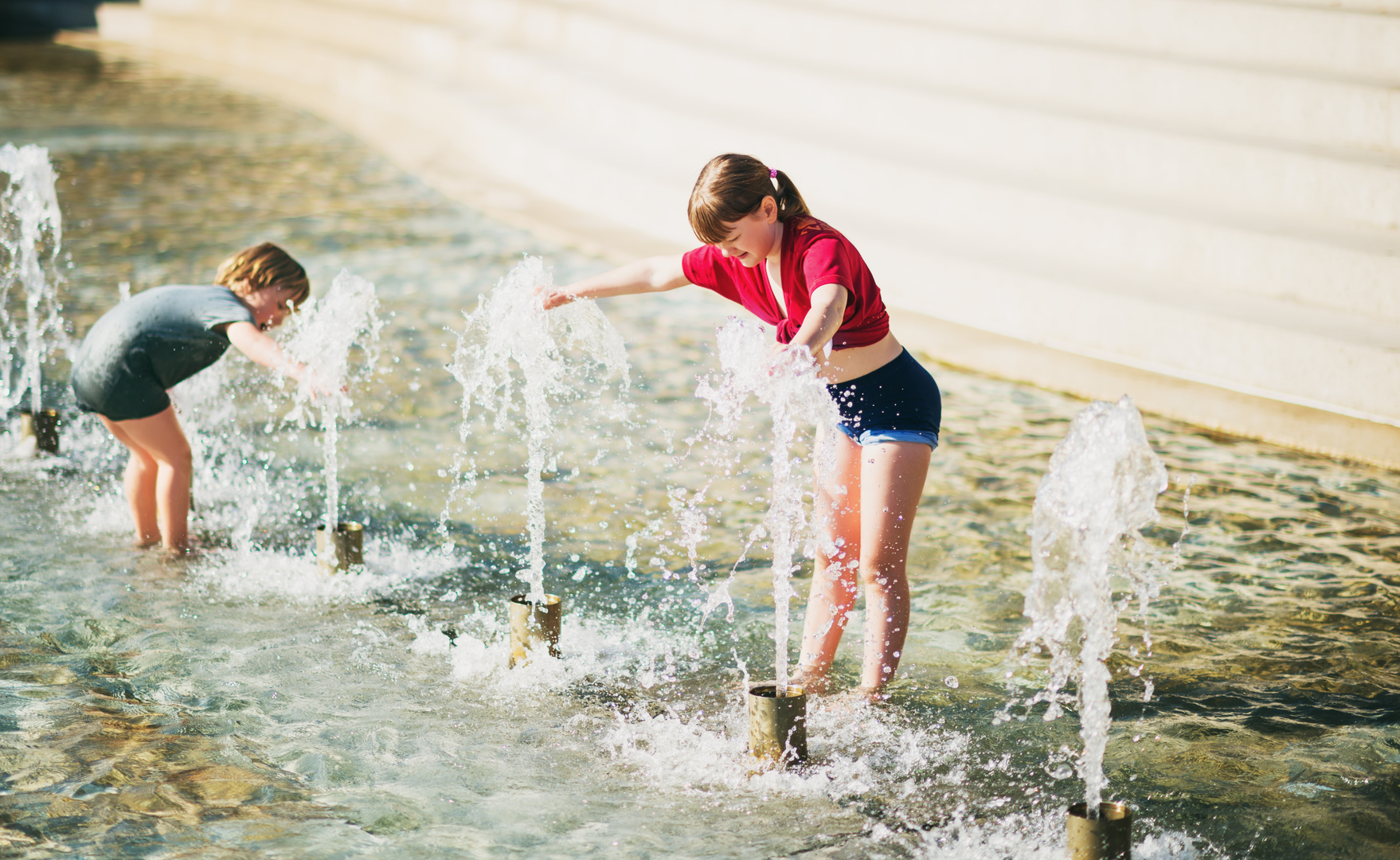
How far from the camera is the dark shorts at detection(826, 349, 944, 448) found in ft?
11.0

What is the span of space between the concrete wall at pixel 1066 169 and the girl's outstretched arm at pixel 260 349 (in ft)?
13.0

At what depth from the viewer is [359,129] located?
13875mm

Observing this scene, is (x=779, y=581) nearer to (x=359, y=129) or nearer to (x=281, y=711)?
(x=281, y=711)

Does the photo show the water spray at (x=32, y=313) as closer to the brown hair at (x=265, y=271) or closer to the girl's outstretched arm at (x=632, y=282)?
the brown hair at (x=265, y=271)

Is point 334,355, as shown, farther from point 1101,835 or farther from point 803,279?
point 1101,835

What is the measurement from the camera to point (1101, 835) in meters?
2.69

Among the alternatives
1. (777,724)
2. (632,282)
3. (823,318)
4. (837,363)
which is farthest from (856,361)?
(777,724)

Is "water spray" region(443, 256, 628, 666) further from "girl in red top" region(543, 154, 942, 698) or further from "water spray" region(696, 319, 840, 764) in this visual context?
"water spray" region(696, 319, 840, 764)

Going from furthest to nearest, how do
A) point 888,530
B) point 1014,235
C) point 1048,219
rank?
point 1014,235, point 1048,219, point 888,530

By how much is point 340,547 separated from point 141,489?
760 millimetres

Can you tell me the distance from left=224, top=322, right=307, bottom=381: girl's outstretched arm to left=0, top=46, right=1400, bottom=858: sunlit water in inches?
29.9

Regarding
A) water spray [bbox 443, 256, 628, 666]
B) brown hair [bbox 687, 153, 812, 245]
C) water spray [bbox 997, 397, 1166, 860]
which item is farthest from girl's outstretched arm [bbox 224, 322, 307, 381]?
water spray [bbox 997, 397, 1166, 860]

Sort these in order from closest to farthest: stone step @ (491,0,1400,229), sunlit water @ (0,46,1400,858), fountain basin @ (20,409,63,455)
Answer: sunlit water @ (0,46,1400,858) → fountain basin @ (20,409,63,455) → stone step @ (491,0,1400,229)

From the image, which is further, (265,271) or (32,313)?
(32,313)
